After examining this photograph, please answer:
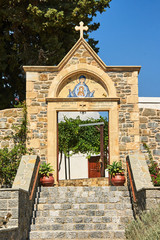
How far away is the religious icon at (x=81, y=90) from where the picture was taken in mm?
12273

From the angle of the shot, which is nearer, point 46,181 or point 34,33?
point 46,181

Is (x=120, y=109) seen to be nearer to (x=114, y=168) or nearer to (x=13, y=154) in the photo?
(x=114, y=168)

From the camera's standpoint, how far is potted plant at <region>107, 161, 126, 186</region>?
10773 mm

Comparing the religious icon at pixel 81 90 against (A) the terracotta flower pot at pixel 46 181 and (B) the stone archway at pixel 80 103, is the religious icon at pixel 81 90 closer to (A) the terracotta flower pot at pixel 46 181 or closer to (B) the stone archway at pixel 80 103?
(B) the stone archway at pixel 80 103

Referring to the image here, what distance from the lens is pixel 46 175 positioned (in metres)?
11.0

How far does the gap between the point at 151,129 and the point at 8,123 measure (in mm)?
4633

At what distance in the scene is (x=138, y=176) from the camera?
9.25 meters

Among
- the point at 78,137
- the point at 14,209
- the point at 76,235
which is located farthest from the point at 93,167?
the point at 14,209

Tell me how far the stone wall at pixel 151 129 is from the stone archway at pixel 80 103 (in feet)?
2.83

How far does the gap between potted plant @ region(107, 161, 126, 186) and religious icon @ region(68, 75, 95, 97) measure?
100 inches

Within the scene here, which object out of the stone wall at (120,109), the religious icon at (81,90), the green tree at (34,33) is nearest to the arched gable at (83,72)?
the stone wall at (120,109)

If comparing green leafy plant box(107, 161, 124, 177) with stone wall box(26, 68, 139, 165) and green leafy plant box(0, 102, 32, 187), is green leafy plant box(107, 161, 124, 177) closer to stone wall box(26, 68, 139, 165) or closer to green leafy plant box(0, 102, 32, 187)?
stone wall box(26, 68, 139, 165)

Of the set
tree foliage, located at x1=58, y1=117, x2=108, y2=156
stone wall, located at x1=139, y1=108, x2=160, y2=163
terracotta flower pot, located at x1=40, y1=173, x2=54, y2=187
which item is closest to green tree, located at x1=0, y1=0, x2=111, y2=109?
tree foliage, located at x1=58, y1=117, x2=108, y2=156

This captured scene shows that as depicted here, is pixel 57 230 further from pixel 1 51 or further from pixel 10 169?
pixel 1 51
